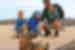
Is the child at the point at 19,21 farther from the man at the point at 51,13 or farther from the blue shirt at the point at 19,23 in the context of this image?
the man at the point at 51,13

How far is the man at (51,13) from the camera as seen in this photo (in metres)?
0.81

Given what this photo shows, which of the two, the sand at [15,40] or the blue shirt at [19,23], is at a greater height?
the blue shirt at [19,23]

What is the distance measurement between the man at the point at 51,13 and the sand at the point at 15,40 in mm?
69

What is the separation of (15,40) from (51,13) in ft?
0.82

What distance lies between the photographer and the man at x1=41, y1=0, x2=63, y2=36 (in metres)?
0.81

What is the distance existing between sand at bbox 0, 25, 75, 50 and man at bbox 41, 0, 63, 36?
7 cm

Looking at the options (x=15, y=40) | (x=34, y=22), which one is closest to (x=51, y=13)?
(x=34, y=22)

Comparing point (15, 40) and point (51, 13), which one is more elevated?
point (51, 13)

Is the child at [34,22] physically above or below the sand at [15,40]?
above

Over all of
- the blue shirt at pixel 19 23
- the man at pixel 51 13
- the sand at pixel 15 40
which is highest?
the man at pixel 51 13

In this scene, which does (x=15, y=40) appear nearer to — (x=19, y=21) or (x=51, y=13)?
(x=19, y=21)

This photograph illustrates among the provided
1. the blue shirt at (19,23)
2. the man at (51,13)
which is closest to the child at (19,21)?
the blue shirt at (19,23)

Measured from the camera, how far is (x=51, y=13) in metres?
0.82

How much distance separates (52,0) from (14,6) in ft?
0.70
